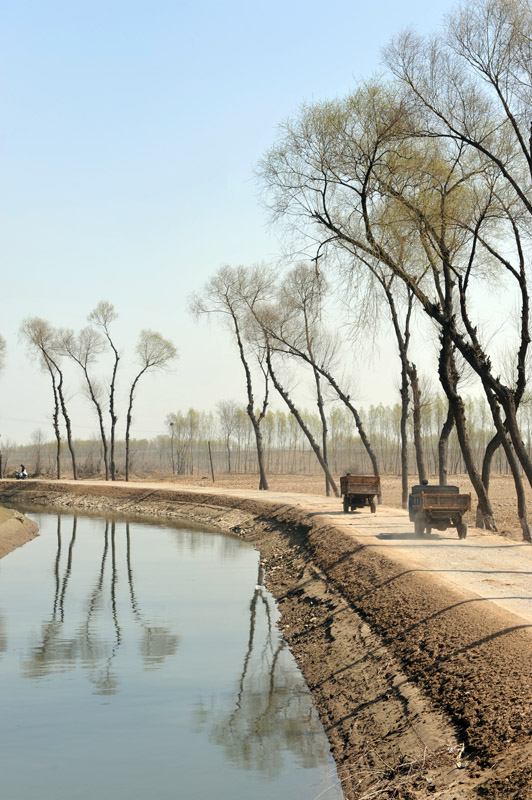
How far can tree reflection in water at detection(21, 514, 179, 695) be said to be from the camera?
508 inches

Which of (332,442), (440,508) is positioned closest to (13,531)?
(440,508)

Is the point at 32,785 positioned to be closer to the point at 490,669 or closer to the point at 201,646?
the point at 490,669

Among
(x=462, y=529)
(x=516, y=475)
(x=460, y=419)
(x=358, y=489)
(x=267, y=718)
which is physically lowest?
(x=267, y=718)

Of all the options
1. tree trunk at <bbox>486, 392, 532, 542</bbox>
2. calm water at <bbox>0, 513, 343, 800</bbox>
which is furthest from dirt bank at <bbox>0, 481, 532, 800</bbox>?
tree trunk at <bbox>486, 392, 532, 542</bbox>

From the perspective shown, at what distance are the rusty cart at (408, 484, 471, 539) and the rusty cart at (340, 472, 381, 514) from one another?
6.95m

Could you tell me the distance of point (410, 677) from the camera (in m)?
9.87

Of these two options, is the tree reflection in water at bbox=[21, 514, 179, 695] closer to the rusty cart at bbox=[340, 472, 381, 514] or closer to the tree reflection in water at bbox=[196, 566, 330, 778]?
the tree reflection in water at bbox=[196, 566, 330, 778]

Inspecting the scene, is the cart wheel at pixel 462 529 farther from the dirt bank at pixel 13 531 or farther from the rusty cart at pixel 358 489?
the dirt bank at pixel 13 531

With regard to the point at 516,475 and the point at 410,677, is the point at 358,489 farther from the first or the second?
the point at 410,677

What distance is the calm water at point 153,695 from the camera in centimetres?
855

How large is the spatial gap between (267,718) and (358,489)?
57.4ft

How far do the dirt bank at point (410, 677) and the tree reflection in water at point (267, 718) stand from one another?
0.80 ft

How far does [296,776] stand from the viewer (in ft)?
28.3

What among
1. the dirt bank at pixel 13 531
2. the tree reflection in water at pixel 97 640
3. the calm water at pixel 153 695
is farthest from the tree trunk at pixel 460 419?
the dirt bank at pixel 13 531
